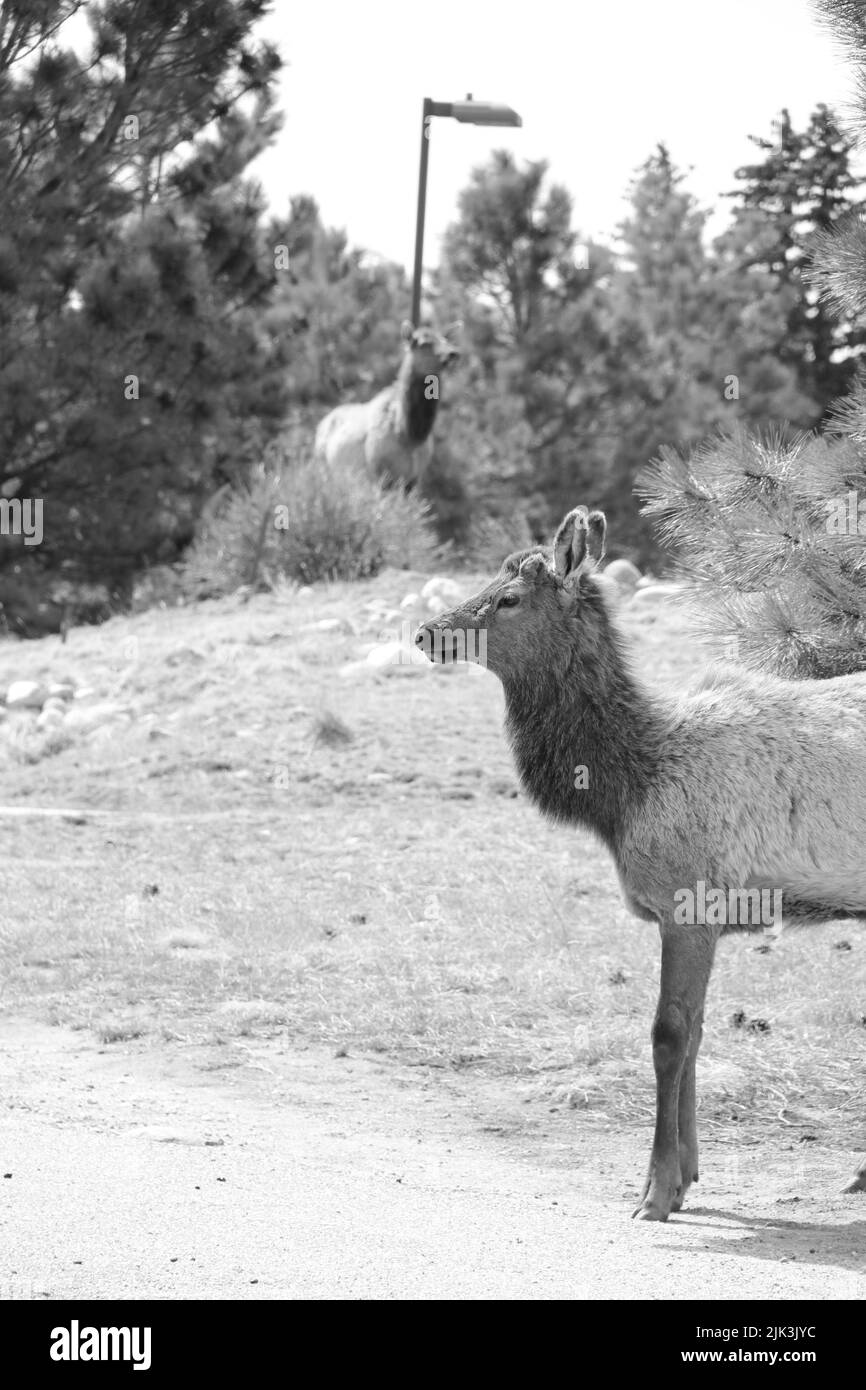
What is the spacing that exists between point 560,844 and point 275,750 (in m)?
3.16

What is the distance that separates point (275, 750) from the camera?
12.9m

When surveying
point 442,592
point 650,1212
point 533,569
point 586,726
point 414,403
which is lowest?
point 650,1212

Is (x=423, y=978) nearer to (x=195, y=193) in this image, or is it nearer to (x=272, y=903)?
(x=272, y=903)

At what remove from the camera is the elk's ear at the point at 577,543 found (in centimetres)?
602

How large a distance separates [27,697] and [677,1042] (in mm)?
10985

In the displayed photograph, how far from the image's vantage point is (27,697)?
50.5ft

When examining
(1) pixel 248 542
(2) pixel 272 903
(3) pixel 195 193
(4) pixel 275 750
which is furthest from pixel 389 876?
(3) pixel 195 193

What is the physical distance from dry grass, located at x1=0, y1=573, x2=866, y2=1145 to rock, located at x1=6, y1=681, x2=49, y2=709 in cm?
69

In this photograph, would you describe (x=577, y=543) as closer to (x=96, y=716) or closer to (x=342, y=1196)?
(x=342, y=1196)

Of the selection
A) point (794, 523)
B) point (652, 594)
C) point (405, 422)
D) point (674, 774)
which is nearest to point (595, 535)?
point (674, 774)

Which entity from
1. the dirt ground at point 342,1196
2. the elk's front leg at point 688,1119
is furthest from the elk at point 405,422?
the elk's front leg at point 688,1119

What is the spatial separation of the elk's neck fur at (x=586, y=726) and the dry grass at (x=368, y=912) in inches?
25.0

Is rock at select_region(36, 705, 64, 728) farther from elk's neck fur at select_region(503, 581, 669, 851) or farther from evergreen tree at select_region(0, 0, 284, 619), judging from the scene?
elk's neck fur at select_region(503, 581, 669, 851)

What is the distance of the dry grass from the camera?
6.98m
